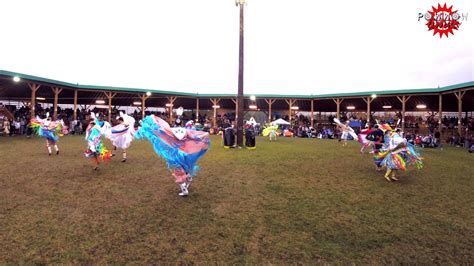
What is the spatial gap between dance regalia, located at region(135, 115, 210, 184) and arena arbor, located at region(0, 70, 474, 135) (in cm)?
1911

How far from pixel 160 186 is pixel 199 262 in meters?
3.74

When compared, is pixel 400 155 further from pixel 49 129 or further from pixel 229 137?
pixel 49 129

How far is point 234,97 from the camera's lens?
32.4 m

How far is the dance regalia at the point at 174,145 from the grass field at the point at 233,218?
23.7 inches

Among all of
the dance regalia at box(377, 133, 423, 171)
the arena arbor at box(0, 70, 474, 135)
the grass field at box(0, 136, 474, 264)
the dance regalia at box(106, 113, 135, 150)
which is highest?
the arena arbor at box(0, 70, 474, 135)

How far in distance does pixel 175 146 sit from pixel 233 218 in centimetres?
208

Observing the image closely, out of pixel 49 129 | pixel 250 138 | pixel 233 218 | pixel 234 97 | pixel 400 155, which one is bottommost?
pixel 233 218

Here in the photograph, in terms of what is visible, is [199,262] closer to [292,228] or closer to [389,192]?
[292,228]

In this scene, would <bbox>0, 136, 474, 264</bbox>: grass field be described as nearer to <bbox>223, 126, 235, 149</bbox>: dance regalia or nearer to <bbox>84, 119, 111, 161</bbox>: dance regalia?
<bbox>84, 119, 111, 161</bbox>: dance regalia

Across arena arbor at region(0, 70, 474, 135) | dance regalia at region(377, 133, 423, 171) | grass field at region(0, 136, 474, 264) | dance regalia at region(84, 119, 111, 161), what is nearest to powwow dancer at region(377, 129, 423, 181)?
dance regalia at region(377, 133, 423, 171)

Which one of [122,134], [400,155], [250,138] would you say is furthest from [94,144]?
[250,138]

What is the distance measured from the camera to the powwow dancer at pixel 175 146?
575 centimetres

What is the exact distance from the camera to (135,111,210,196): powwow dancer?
5.75 metres

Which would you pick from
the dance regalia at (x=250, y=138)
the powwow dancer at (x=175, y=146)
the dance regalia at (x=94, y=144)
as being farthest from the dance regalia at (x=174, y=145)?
the dance regalia at (x=250, y=138)
